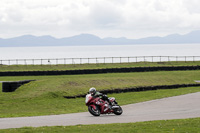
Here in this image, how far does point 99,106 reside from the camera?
20.2 meters

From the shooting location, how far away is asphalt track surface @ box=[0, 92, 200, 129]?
17.3 metres

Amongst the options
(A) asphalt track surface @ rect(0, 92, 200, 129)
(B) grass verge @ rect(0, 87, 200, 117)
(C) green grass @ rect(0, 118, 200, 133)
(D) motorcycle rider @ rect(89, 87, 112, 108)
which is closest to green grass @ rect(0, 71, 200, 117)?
(B) grass verge @ rect(0, 87, 200, 117)

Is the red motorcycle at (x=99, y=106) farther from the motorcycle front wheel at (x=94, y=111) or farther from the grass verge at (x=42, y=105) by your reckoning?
the grass verge at (x=42, y=105)

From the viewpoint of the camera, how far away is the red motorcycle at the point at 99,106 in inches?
785

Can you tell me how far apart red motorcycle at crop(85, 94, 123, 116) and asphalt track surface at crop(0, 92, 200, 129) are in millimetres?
257

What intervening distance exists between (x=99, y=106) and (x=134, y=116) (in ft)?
5.88

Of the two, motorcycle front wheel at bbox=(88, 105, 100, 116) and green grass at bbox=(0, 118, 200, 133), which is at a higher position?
green grass at bbox=(0, 118, 200, 133)

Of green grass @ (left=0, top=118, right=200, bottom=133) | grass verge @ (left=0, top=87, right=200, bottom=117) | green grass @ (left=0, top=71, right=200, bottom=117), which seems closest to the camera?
green grass @ (left=0, top=118, right=200, bottom=133)

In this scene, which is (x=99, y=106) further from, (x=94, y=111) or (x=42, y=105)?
(x=42, y=105)

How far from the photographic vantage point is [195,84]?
41.4m

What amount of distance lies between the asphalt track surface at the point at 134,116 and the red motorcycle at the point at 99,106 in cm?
26

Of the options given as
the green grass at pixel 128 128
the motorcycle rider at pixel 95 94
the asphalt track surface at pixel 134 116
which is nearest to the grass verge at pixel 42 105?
the asphalt track surface at pixel 134 116

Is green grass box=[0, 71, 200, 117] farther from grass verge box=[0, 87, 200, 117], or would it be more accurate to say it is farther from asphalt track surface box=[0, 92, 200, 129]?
asphalt track surface box=[0, 92, 200, 129]

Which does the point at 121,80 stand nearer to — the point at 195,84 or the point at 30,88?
the point at 195,84
